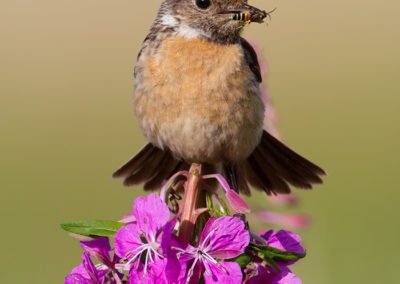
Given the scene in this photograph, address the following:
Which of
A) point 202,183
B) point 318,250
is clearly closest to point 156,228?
point 202,183

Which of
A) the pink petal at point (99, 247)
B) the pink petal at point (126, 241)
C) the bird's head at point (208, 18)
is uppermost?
the bird's head at point (208, 18)

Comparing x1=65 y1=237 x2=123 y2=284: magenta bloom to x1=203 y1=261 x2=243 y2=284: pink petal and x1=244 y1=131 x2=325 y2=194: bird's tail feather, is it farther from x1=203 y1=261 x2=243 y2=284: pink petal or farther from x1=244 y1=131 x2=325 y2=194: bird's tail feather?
x1=244 y1=131 x2=325 y2=194: bird's tail feather

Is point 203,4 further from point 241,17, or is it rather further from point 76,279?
point 76,279

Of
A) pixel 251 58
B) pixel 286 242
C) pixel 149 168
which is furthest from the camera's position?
pixel 149 168

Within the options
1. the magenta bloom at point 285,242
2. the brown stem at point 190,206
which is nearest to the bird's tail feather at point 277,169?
the magenta bloom at point 285,242

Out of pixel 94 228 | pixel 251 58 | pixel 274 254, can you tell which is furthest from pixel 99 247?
pixel 251 58

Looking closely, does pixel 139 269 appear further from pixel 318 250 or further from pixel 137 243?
pixel 318 250

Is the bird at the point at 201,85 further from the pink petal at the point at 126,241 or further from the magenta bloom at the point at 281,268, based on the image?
the pink petal at the point at 126,241
